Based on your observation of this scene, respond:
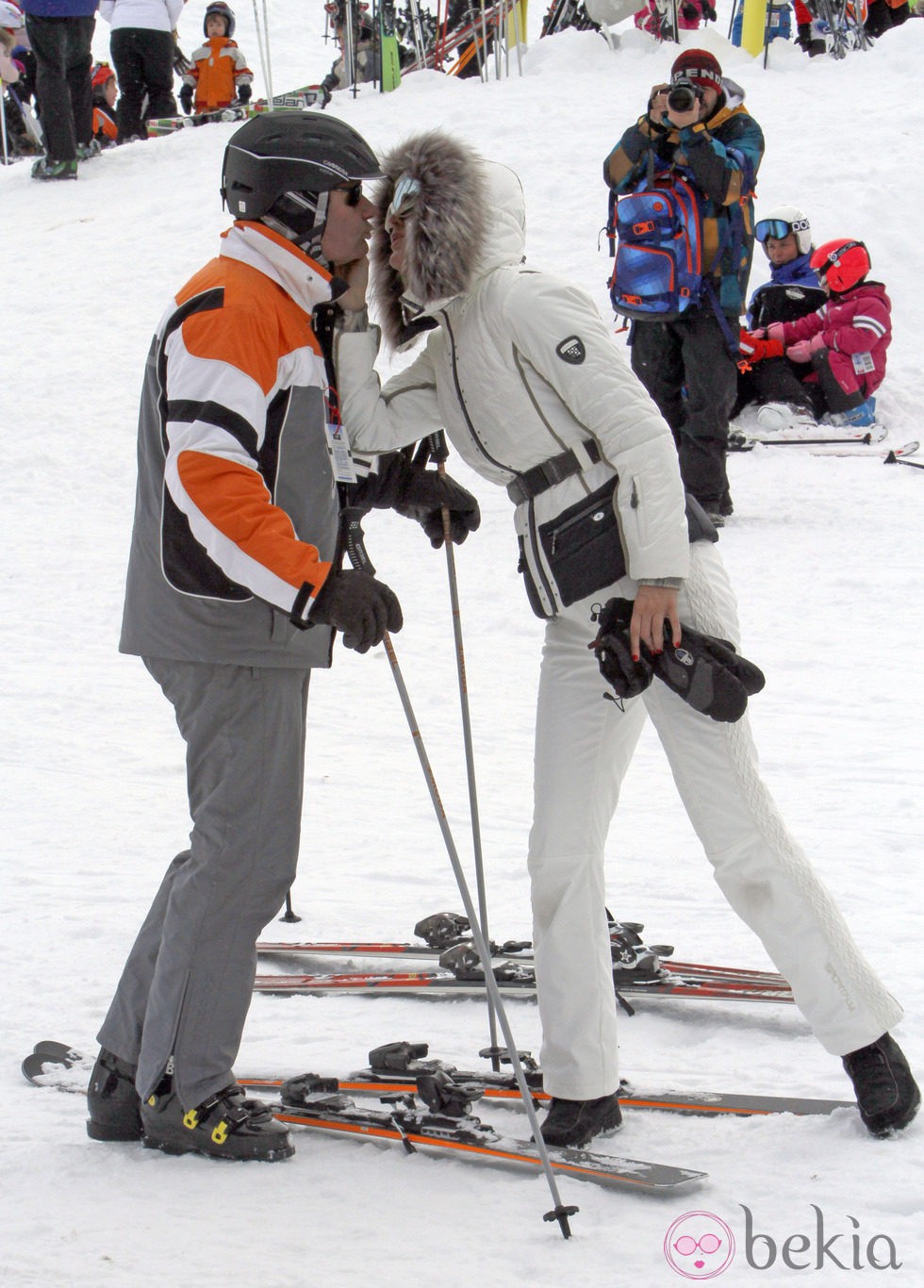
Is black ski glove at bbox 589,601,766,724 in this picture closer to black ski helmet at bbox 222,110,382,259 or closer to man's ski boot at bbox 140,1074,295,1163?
black ski helmet at bbox 222,110,382,259

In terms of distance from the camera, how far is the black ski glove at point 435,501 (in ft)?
11.4

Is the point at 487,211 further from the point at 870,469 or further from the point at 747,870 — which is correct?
the point at 870,469

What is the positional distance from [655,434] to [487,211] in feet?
1.87

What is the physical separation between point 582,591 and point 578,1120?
1.02 metres

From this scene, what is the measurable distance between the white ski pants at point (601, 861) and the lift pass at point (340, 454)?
0.54 meters

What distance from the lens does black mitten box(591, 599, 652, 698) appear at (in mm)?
2746

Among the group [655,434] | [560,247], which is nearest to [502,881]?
[655,434]

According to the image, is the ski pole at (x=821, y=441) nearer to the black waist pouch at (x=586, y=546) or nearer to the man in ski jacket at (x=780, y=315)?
the man in ski jacket at (x=780, y=315)

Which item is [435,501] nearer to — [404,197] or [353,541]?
[353,541]

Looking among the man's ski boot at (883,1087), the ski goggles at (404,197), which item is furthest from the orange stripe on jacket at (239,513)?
the man's ski boot at (883,1087)

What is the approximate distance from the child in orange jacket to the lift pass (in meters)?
14.0

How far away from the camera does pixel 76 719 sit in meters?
5.81

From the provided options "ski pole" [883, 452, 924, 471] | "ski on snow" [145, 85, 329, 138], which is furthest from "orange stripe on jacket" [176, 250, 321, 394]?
"ski on snow" [145, 85, 329, 138]

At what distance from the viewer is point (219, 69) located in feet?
51.9
